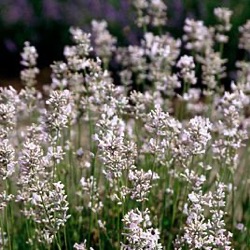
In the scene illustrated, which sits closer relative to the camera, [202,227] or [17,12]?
[202,227]

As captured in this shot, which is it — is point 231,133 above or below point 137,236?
above

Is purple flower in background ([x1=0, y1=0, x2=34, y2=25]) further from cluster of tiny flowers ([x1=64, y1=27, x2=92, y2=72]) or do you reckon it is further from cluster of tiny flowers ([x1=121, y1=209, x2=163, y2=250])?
cluster of tiny flowers ([x1=121, y1=209, x2=163, y2=250])

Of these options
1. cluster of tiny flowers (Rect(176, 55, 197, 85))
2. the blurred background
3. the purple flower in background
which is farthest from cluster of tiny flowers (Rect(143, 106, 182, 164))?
the purple flower in background

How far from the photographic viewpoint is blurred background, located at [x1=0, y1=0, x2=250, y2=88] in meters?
7.79

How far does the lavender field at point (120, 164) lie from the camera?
8.27ft

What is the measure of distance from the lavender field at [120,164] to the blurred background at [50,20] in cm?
350

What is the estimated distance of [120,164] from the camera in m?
2.49

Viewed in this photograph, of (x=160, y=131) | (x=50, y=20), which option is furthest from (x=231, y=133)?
(x=50, y=20)

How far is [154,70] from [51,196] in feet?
4.47

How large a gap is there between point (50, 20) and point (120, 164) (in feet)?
19.8

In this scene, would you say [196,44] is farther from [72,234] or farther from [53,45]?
[53,45]

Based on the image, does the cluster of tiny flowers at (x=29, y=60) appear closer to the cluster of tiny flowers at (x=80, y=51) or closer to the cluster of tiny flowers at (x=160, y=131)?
the cluster of tiny flowers at (x=80, y=51)

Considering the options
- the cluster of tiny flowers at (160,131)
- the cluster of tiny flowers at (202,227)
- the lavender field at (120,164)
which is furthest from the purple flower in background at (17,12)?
the cluster of tiny flowers at (202,227)

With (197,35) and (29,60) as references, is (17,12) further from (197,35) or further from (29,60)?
(29,60)
